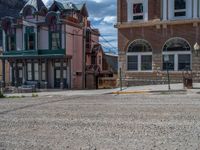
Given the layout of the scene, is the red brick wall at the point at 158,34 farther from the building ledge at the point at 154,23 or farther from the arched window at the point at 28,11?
the arched window at the point at 28,11

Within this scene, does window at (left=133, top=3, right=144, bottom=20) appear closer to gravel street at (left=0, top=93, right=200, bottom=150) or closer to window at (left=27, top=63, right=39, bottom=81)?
window at (left=27, top=63, right=39, bottom=81)

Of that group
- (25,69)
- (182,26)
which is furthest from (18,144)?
(25,69)

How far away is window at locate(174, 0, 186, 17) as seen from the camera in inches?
1069

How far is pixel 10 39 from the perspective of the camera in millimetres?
42344

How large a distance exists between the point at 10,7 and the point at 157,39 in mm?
44927

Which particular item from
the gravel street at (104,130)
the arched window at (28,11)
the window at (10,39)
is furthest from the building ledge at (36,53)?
the gravel street at (104,130)

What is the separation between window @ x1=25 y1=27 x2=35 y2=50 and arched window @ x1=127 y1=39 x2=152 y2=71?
15827mm

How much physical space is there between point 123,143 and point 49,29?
3412 cm

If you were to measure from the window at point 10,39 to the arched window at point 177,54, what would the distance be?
2180 cm

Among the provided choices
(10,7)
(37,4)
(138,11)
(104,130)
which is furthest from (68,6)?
(104,130)

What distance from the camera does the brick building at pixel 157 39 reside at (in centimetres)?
2670

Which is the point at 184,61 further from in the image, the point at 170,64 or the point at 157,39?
the point at 157,39

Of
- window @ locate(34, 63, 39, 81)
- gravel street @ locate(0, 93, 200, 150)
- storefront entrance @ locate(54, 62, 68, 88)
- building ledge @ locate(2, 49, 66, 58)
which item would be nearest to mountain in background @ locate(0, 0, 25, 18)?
building ledge @ locate(2, 49, 66, 58)

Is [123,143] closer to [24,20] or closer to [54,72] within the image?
[54,72]
